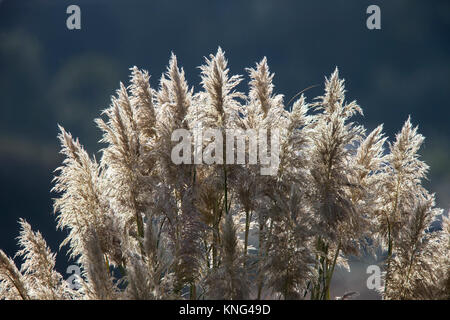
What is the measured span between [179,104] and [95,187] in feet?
3.63

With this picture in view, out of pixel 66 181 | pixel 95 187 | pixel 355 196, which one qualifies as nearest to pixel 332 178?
pixel 355 196

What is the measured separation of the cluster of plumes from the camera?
2895mm

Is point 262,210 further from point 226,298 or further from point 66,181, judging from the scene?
point 66,181

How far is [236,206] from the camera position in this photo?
3.51 m

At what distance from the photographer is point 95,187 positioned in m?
3.64

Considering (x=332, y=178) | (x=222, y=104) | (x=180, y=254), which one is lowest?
(x=180, y=254)

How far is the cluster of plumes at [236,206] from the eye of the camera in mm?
2895
